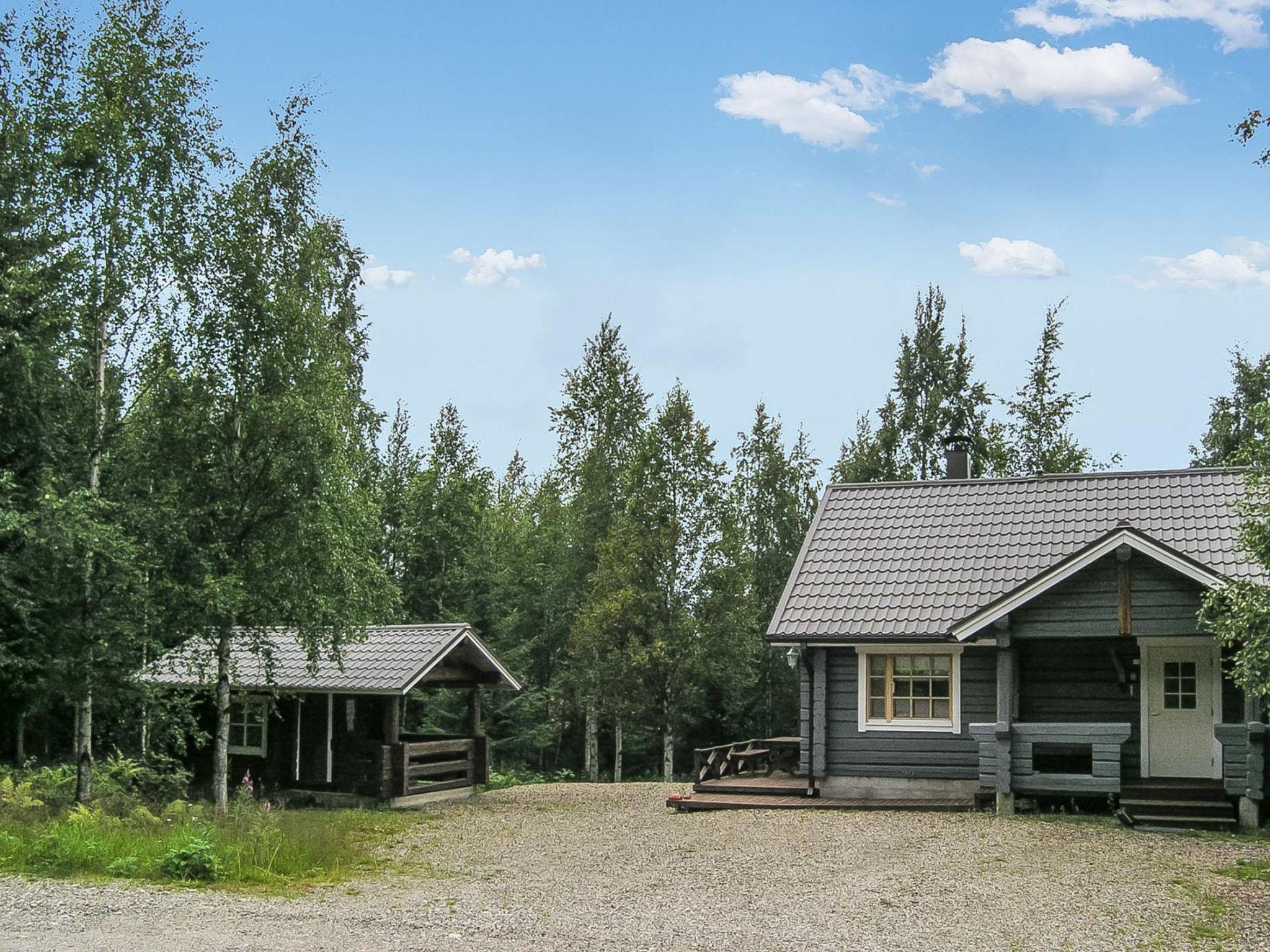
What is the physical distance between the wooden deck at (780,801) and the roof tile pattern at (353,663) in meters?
4.68

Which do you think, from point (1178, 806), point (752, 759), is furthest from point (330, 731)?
point (1178, 806)

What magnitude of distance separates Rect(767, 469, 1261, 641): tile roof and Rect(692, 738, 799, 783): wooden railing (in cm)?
269

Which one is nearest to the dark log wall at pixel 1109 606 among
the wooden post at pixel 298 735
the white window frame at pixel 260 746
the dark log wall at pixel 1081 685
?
the dark log wall at pixel 1081 685

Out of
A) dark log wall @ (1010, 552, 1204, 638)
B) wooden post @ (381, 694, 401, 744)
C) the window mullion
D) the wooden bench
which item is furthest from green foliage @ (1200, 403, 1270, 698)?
wooden post @ (381, 694, 401, 744)

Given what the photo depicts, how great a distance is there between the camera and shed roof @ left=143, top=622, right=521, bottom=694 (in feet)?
64.4

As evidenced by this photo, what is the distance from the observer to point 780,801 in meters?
18.0

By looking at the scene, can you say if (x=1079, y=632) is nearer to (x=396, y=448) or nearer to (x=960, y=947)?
(x=960, y=947)

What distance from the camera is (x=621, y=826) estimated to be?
54.2ft

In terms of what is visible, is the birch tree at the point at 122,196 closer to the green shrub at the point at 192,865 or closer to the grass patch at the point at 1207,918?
the green shrub at the point at 192,865

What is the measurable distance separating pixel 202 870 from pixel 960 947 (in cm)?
624

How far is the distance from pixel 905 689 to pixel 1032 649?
1.87 metres

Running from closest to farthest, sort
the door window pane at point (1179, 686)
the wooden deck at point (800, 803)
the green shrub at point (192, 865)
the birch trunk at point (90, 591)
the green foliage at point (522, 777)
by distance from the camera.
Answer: the green shrub at point (192, 865) < the birch trunk at point (90, 591) < the door window pane at point (1179, 686) < the wooden deck at point (800, 803) < the green foliage at point (522, 777)

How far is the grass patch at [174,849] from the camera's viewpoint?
35.4 feet

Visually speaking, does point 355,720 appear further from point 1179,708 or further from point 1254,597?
point 1254,597
